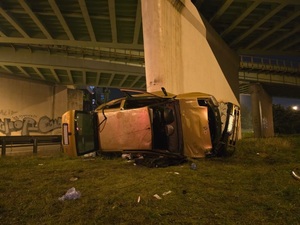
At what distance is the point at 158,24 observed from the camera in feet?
27.7

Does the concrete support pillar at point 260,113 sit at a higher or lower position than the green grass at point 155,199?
higher

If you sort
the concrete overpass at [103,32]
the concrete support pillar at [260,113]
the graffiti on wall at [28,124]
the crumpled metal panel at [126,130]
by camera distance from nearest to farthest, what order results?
the crumpled metal panel at [126,130] → the concrete overpass at [103,32] → the graffiti on wall at [28,124] → the concrete support pillar at [260,113]

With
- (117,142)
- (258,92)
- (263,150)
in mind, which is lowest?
(263,150)

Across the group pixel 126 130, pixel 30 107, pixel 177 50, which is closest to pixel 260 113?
pixel 177 50

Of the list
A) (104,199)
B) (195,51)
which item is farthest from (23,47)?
(104,199)

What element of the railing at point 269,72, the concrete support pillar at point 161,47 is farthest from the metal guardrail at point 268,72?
the concrete support pillar at point 161,47

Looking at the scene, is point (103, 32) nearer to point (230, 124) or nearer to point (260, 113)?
point (230, 124)

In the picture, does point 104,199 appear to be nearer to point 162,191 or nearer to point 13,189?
point 162,191

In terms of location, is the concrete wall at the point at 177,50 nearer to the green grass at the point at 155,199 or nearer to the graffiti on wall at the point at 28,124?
the green grass at the point at 155,199

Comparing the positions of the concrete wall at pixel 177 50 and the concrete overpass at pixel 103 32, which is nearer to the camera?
the concrete wall at pixel 177 50

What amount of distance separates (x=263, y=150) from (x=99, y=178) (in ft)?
19.9

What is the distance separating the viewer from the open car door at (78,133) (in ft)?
19.2

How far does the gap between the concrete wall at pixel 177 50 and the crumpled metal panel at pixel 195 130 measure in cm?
268

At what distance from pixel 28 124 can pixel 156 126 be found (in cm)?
1682
